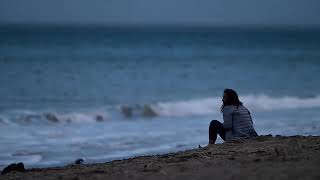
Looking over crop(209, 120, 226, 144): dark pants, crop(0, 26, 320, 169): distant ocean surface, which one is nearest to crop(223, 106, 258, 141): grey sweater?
crop(209, 120, 226, 144): dark pants

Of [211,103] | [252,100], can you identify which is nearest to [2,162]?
[211,103]

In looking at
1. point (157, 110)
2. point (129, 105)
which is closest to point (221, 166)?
point (157, 110)

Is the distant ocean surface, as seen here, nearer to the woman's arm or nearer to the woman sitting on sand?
the woman sitting on sand

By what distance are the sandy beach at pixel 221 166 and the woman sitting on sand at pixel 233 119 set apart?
1.34 feet

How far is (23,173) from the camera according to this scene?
25.8 ft

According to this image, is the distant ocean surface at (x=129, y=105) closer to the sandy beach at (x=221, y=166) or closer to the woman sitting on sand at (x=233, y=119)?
the woman sitting on sand at (x=233, y=119)

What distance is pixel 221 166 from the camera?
7.28m

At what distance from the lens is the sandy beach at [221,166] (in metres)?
6.76

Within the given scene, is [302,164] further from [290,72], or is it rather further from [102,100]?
[290,72]

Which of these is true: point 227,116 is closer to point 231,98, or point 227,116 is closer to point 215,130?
point 231,98

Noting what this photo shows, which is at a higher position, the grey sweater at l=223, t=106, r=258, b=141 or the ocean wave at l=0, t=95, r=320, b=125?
the ocean wave at l=0, t=95, r=320, b=125

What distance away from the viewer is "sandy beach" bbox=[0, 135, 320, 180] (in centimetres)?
676

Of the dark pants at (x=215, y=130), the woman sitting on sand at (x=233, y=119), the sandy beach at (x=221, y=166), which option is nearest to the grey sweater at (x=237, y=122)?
the woman sitting on sand at (x=233, y=119)

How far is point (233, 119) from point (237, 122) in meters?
0.09
